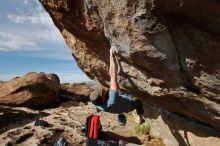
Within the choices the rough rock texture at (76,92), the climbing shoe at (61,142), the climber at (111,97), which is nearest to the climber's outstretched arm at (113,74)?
the climber at (111,97)

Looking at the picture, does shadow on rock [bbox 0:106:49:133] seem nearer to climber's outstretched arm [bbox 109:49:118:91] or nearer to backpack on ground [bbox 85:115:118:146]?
backpack on ground [bbox 85:115:118:146]

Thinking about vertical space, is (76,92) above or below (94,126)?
above

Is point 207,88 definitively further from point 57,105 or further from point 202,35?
point 57,105

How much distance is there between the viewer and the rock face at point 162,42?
19.3ft

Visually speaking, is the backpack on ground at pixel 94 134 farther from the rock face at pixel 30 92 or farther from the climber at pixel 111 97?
the rock face at pixel 30 92

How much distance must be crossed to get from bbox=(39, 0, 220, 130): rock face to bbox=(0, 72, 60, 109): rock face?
12.6 meters

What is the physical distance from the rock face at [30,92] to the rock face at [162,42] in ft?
41.3

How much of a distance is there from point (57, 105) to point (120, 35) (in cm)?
1570

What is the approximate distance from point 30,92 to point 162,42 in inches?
622

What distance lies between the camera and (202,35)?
5.92 metres

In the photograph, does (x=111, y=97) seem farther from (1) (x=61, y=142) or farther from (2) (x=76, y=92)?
(2) (x=76, y=92)

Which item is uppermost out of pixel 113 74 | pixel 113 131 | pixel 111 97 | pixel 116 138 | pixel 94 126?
pixel 113 74

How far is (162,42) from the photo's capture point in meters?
6.36

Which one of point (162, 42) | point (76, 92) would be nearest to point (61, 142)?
point (162, 42)
